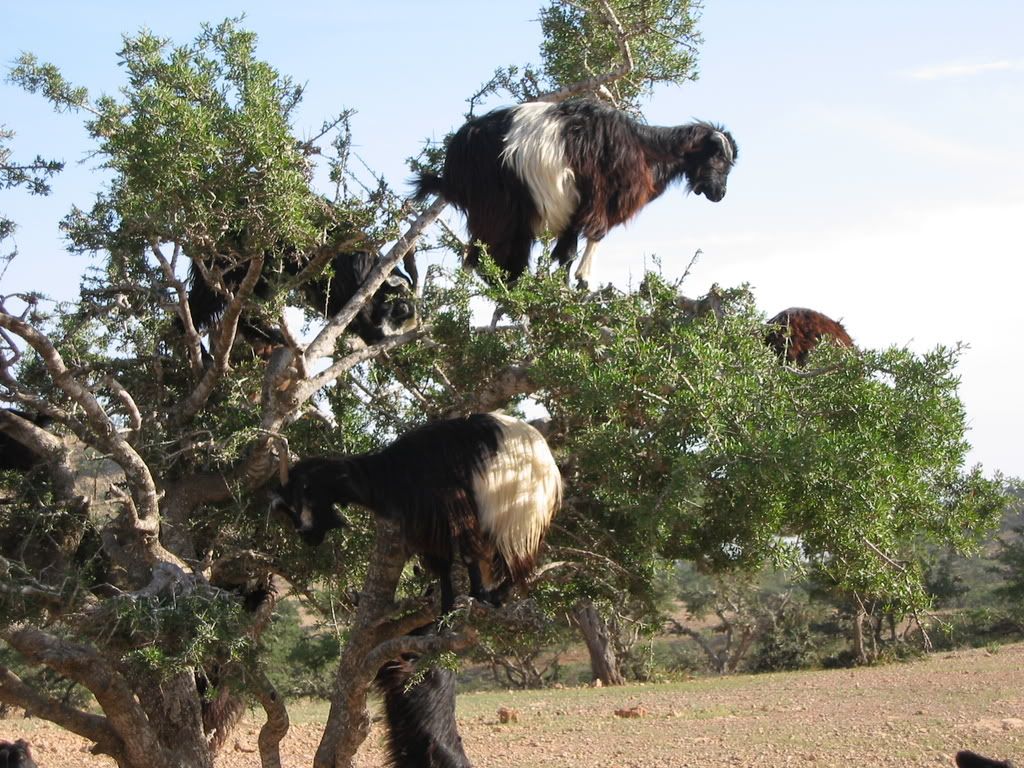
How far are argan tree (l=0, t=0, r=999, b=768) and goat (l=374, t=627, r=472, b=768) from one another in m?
0.32

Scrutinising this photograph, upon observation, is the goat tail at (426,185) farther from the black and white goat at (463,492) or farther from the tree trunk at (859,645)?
the tree trunk at (859,645)

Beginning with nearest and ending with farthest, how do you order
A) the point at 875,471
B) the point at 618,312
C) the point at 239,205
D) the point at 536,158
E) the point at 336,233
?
the point at 875,471 → the point at 618,312 → the point at 239,205 → the point at 336,233 → the point at 536,158

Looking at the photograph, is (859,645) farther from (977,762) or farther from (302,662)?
(977,762)

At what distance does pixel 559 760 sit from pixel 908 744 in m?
2.61

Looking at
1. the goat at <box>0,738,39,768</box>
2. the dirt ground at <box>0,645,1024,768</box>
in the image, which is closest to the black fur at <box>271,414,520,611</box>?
the dirt ground at <box>0,645,1024,768</box>

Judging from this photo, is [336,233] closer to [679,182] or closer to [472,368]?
[472,368]

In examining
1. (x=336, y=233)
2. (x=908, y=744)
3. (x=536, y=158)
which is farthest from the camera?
(x=908, y=744)

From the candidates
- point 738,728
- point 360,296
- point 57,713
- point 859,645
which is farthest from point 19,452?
point 859,645

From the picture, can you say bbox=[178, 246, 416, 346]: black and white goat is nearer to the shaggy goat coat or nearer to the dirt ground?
the shaggy goat coat

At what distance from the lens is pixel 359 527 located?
6.56 m

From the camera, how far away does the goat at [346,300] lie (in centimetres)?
695

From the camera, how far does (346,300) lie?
7.11 metres

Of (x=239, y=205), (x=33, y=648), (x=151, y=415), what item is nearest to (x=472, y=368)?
(x=239, y=205)

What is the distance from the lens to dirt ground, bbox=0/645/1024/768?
838 centimetres
